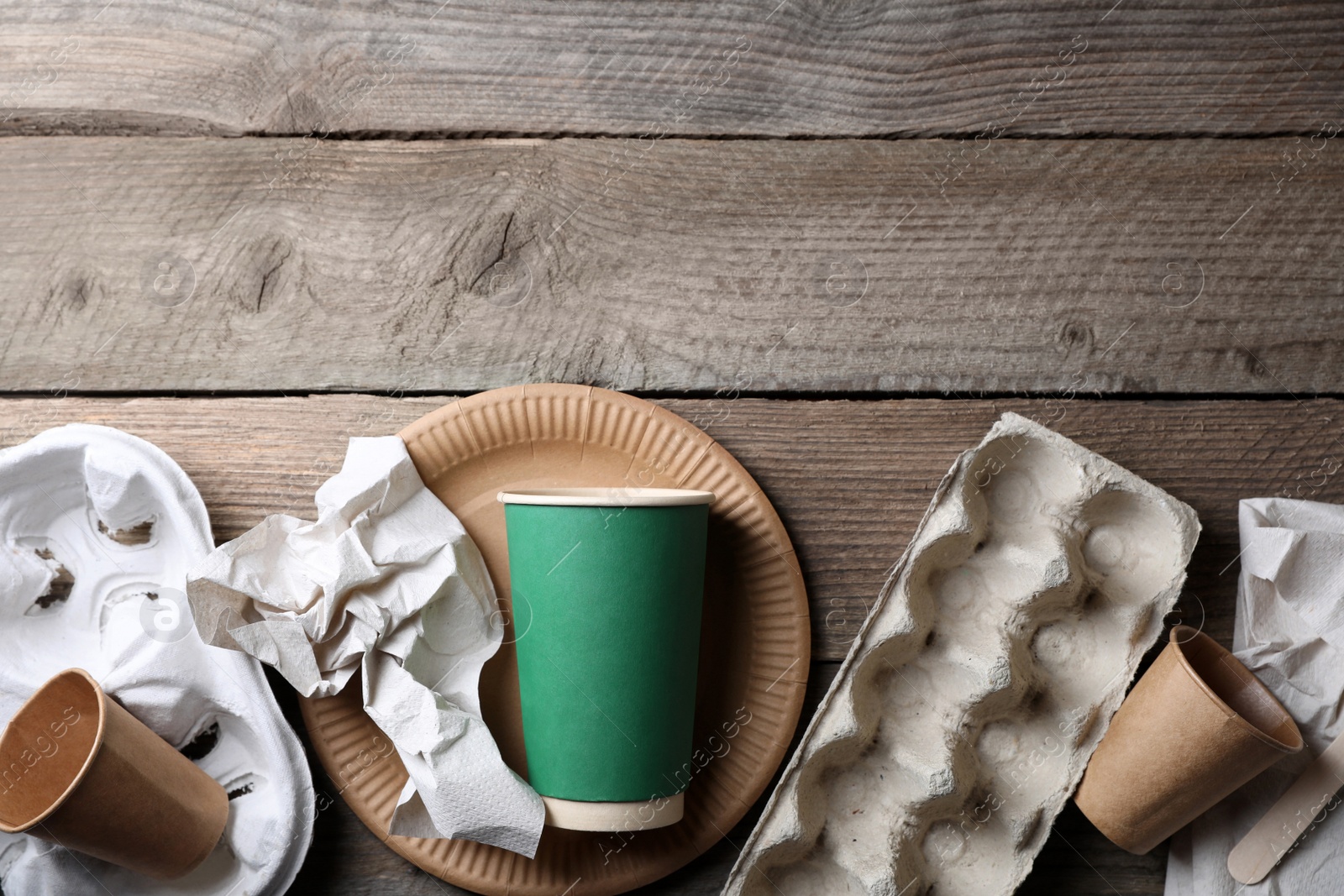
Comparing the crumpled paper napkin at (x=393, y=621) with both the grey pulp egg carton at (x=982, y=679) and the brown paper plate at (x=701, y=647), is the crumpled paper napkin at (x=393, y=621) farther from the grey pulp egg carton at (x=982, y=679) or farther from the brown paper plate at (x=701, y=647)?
the grey pulp egg carton at (x=982, y=679)

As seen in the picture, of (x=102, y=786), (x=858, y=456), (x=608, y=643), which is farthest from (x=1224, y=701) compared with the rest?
(x=102, y=786)

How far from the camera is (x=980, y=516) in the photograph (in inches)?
25.2

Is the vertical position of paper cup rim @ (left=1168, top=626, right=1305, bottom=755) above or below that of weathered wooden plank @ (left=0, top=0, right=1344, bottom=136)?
below

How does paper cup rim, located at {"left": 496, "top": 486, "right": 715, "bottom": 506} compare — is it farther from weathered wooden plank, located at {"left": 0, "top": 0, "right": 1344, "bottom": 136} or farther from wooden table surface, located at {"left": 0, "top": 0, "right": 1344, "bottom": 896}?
weathered wooden plank, located at {"left": 0, "top": 0, "right": 1344, "bottom": 136}

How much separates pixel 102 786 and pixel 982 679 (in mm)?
654

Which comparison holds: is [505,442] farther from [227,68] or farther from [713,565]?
[227,68]

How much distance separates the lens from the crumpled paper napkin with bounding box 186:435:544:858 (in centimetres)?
60

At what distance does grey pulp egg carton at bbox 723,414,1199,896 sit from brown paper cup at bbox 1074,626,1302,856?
0.03 meters

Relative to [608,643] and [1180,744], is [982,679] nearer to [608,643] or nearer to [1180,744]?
[1180,744]

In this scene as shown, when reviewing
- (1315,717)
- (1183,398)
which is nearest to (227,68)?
(1183,398)

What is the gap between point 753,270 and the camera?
2.25 ft

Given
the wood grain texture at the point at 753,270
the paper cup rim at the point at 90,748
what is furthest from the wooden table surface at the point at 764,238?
the paper cup rim at the point at 90,748

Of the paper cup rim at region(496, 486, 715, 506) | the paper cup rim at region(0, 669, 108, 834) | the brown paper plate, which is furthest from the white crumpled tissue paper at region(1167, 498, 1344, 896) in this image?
the paper cup rim at region(0, 669, 108, 834)

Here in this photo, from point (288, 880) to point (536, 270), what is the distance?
55 cm
